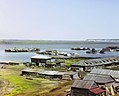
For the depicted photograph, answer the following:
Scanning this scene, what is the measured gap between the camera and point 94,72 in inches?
2167

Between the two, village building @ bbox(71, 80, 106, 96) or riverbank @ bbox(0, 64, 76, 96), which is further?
riverbank @ bbox(0, 64, 76, 96)

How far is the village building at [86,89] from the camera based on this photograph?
44.9 metres

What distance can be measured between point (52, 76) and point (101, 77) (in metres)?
25.4

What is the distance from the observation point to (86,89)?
4491 centimetres

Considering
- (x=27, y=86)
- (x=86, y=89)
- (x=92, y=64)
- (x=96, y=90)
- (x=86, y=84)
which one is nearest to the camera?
(x=86, y=89)

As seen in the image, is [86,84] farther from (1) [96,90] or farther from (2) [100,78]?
(2) [100,78]

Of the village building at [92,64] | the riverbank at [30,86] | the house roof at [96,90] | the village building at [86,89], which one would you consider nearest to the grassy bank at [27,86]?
the riverbank at [30,86]

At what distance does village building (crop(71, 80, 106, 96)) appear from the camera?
147ft

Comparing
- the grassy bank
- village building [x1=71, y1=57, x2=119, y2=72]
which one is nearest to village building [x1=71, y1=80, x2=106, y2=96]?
the grassy bank

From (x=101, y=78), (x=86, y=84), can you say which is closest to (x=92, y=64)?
(x=101, y=78)

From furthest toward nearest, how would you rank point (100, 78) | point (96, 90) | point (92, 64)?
point (92, 64), point (100, 78), point (96, 90)

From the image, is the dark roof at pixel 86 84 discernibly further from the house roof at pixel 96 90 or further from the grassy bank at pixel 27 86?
the grassy bank at pixel 27 86

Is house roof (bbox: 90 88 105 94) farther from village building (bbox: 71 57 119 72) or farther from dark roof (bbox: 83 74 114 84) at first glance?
village building (bbox: 71 57 119 72)

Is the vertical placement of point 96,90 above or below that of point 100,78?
below
